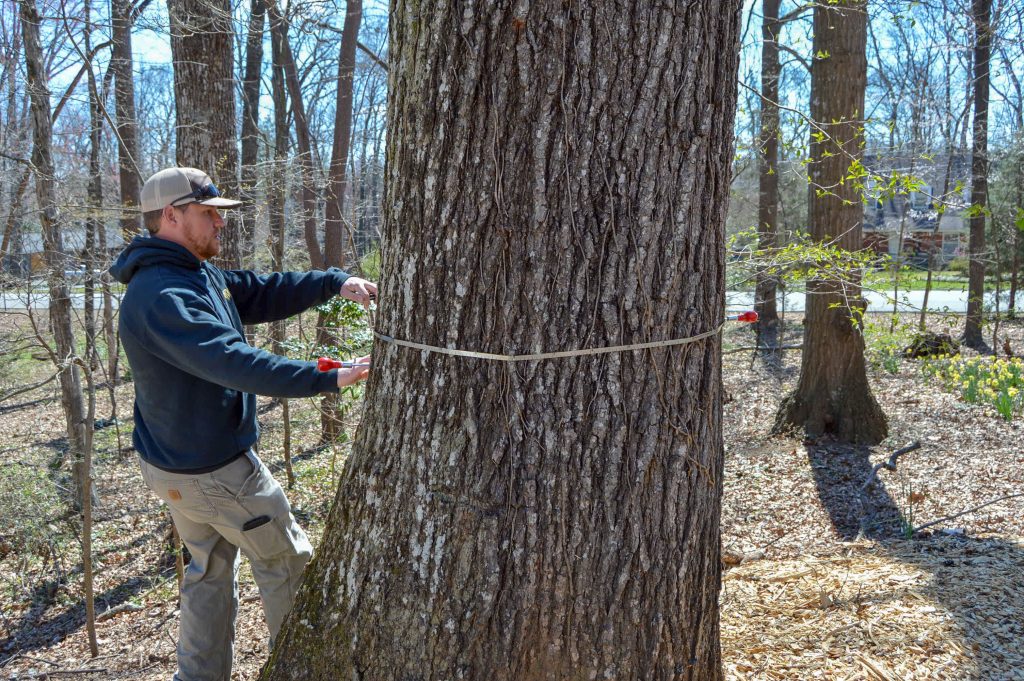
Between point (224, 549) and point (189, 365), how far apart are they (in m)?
0.92

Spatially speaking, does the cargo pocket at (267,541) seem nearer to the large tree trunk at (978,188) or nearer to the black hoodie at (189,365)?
the black hoodie at (189,365)

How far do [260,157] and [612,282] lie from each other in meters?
10.5

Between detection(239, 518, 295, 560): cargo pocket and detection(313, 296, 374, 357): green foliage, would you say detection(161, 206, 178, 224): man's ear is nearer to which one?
detection(239, 518, 295, 560): cargo pocket

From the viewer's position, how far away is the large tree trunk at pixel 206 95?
21.7ft

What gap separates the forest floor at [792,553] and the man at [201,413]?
66 cm

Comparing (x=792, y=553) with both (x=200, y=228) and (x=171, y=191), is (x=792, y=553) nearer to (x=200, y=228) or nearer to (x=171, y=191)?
(x=200, y=228)

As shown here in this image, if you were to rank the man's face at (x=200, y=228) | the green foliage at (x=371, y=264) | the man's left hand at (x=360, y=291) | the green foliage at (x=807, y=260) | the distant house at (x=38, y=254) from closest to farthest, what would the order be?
the man's face at (x=200, y=228), the man's left hand at (x=360, y=291), the green foliage at (x=807, y=260), the distant house at (x=38, y=254), the green foliage at (x=371, y=264)

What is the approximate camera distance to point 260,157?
37.1 feet

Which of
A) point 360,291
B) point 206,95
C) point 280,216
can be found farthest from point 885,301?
point 360,291

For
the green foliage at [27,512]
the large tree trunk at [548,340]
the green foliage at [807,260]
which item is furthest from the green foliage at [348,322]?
the large tree trunk at [548,340]

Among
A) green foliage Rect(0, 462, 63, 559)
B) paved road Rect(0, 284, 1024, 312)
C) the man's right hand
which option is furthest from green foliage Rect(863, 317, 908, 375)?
green foliage Rect(0, 462, 63, 559)

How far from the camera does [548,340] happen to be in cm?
201

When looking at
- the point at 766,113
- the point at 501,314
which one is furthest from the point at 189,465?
the point at 766,113

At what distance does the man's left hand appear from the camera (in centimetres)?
Result: 288
